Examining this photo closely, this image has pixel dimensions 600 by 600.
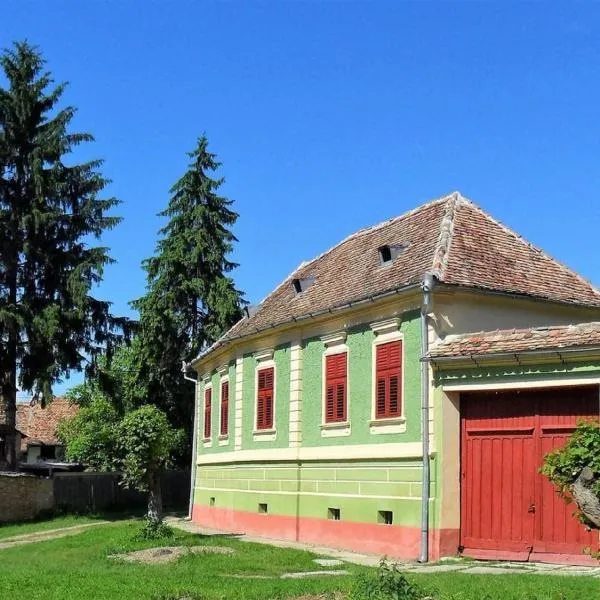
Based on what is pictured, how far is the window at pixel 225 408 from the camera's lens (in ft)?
91.1

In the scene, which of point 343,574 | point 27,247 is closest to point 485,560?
point 343,574

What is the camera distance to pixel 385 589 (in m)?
9.65

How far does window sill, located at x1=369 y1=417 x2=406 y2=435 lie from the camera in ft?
60.3

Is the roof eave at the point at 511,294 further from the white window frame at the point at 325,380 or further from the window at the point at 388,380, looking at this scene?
the white window frame at the point at 325,380

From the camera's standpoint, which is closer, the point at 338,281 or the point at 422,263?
the point at 422,263

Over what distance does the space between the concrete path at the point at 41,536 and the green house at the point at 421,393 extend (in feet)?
16.9

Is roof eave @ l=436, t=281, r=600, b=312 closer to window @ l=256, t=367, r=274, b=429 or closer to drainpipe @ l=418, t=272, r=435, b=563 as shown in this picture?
drainpipe @ l=418, t=272, r=435, b=563

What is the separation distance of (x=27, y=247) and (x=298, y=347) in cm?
1457

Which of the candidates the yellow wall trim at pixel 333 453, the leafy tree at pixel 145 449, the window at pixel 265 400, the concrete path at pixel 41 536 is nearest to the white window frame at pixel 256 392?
the window at pixel 265 400

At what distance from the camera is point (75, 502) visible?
35.2 m

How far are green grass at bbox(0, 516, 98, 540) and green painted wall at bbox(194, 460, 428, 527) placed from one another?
6378 mm

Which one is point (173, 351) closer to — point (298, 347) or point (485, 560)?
point (298, 347)

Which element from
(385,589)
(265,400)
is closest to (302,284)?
(265,400)

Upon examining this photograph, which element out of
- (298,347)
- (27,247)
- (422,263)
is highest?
(27,247)
